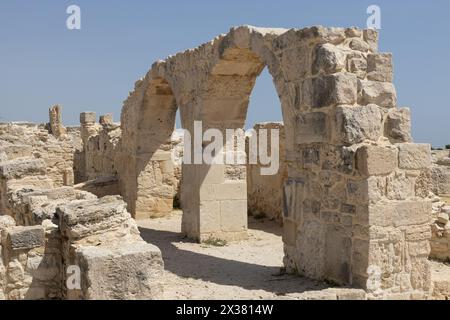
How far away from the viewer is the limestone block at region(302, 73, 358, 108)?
540 cm

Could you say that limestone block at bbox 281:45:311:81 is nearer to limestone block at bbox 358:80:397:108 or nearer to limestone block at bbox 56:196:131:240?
limestone block at bbox 358:80:397:108

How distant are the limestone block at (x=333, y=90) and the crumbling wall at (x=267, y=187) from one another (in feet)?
16.2

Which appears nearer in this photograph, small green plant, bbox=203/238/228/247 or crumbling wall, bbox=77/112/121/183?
small green plant, bbox=203/238/228/247

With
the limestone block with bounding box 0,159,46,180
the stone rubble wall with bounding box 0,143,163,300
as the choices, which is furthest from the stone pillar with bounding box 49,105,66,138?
the stone rubble wall with bounding box 0,143,163,300

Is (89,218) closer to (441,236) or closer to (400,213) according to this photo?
(400,213)

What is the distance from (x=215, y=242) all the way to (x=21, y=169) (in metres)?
3.26

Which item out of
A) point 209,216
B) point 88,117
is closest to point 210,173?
point 209,216

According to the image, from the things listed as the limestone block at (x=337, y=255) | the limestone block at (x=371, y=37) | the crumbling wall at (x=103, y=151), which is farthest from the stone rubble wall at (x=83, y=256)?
the crumbling wall at (x=103, y=151)

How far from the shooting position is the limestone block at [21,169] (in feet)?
25.8

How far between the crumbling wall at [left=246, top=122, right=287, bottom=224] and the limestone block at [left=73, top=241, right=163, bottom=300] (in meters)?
6.75

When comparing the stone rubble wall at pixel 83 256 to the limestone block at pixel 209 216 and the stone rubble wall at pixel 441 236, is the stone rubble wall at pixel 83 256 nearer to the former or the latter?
the limestone block at pixel 209 216

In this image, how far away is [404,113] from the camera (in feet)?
18.2

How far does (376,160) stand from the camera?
5152mm

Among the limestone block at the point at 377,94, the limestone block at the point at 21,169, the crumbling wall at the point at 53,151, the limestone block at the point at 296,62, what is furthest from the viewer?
the crumbling wall at the point at 53,151
